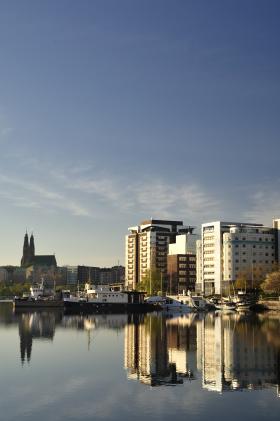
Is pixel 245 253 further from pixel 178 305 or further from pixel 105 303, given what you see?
pixel 105 303


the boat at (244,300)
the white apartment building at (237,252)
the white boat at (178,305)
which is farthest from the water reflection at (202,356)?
the white apartment building at (237,252)

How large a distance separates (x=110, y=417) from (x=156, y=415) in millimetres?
2574

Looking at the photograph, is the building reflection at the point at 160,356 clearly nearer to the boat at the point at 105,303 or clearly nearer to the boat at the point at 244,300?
the boat at the point at 244,300

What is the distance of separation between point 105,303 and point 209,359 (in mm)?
103113

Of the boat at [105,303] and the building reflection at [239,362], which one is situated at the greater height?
the boat at [105,303]

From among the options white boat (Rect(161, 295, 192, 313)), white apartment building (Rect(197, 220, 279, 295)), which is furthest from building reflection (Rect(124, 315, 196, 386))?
white apartment building (Rect(197, 220, 279, 295))

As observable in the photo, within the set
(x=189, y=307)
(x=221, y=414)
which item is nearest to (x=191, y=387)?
(x=221, y=414)

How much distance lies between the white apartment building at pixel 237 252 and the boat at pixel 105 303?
133 feet

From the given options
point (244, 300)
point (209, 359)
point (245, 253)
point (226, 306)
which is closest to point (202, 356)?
point (209, 359)

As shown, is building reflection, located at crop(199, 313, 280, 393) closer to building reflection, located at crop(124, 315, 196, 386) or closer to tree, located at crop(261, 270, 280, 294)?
building reflection, located at crop(124, 315, 196, 386)

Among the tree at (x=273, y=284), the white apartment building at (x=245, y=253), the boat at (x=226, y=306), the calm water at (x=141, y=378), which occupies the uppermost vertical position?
the white apartment building at (x=245, y=253)

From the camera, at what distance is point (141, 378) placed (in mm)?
44281

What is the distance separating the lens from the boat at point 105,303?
500 ft

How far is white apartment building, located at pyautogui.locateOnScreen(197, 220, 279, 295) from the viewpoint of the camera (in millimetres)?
190875
